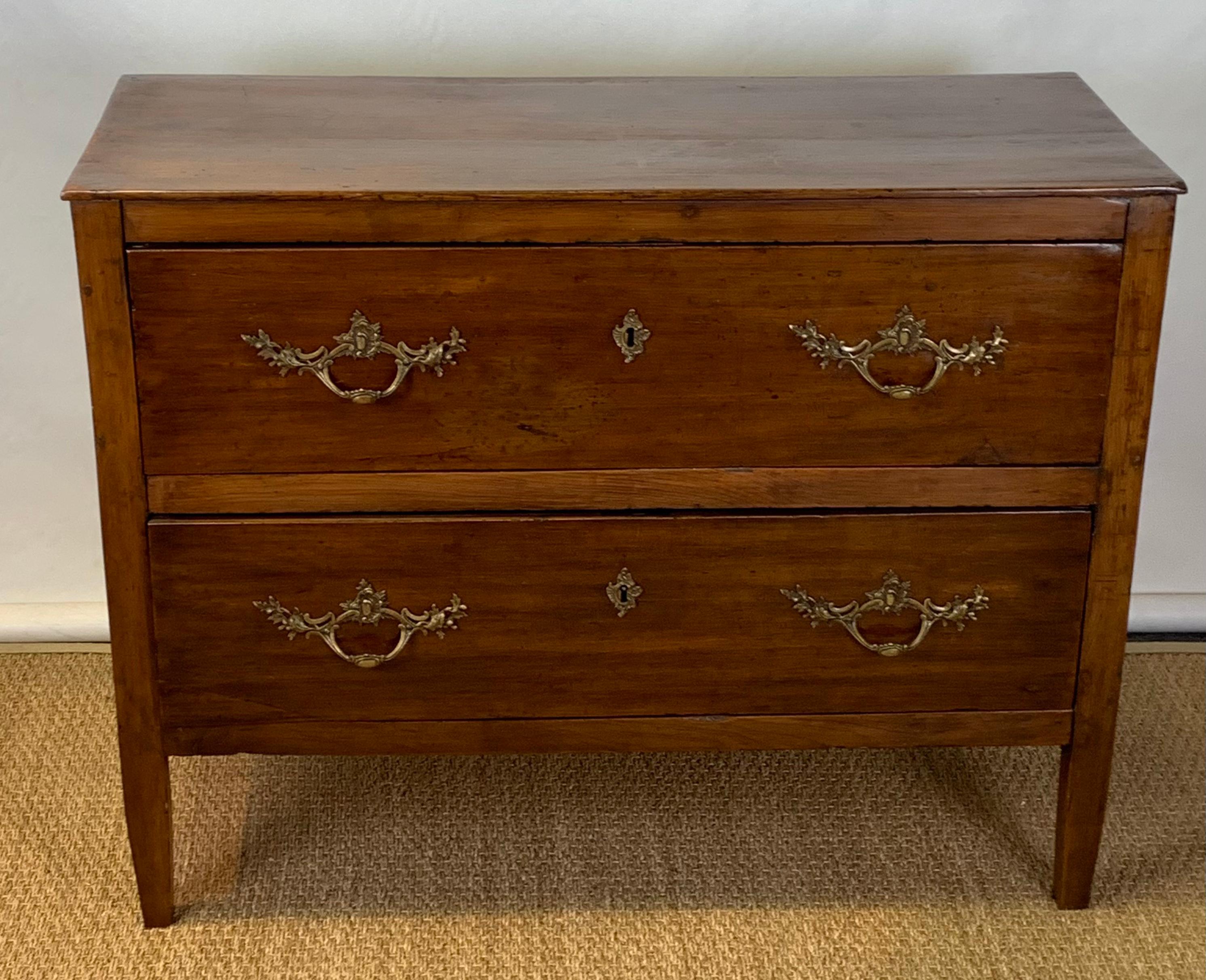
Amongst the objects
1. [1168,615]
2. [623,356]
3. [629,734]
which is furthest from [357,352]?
[1168,615]

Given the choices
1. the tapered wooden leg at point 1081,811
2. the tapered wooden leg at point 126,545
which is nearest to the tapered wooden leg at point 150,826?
the tapered wooden leg at point 126,545

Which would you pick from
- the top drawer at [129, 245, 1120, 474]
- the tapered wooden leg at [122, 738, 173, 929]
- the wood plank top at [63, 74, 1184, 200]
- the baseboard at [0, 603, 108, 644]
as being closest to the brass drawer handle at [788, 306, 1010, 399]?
the top drawer at [129, 245, 1120, 474]

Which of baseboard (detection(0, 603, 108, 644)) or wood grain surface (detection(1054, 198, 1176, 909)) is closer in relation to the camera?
wood grain surface (detection(1054, 198, 1176, 909))

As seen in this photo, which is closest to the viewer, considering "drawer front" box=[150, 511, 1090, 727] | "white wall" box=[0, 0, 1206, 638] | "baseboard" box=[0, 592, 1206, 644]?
"drawer front" box=[150, 511, 1090, 727]

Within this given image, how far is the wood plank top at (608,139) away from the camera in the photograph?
1162mm

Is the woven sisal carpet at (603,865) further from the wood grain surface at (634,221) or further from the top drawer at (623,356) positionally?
the wood grain surface at (634,221)

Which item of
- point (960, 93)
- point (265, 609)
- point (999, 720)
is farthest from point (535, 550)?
point (960, 93)

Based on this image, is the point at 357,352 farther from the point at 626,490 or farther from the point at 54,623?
the point at 54,623

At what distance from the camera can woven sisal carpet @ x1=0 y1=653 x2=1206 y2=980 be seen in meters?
1.38

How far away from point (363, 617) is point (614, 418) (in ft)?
0.89

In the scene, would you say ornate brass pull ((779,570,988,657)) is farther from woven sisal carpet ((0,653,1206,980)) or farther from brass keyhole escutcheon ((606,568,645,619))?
woven sisal carpet ((0,653,1206,980))

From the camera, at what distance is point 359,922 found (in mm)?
1420

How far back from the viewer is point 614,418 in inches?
48.3

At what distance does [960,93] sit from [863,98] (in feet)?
0.30
